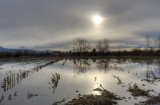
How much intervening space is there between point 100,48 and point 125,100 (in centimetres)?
7195

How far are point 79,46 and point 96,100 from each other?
239 feet

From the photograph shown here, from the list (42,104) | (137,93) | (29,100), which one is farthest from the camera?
(137,93)

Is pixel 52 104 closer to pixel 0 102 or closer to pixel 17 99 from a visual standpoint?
pixel 17 99

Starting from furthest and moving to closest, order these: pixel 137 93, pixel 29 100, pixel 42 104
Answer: pixel 137 93 < pixel 29 100 < pixel 42 104

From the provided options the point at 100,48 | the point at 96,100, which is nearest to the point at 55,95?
the point at 96,100

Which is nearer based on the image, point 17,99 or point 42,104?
point 42,104

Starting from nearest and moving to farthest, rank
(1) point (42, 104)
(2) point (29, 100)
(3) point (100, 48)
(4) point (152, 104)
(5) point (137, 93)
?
(4) point (152, 104) < (1) point (42, 104) < (2) point (29, 100) < (5) point (137, 93) < (3) point (100, 48)

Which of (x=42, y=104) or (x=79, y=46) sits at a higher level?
(x=79, y=46)

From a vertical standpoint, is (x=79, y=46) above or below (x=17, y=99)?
above

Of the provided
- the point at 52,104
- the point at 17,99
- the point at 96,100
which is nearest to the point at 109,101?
the point at 96,100

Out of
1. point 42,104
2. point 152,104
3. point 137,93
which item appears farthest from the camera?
point 137,93

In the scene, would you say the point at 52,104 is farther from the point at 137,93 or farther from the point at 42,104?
the point at 137,93

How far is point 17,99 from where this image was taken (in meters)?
6.17

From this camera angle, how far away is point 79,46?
256 feet
